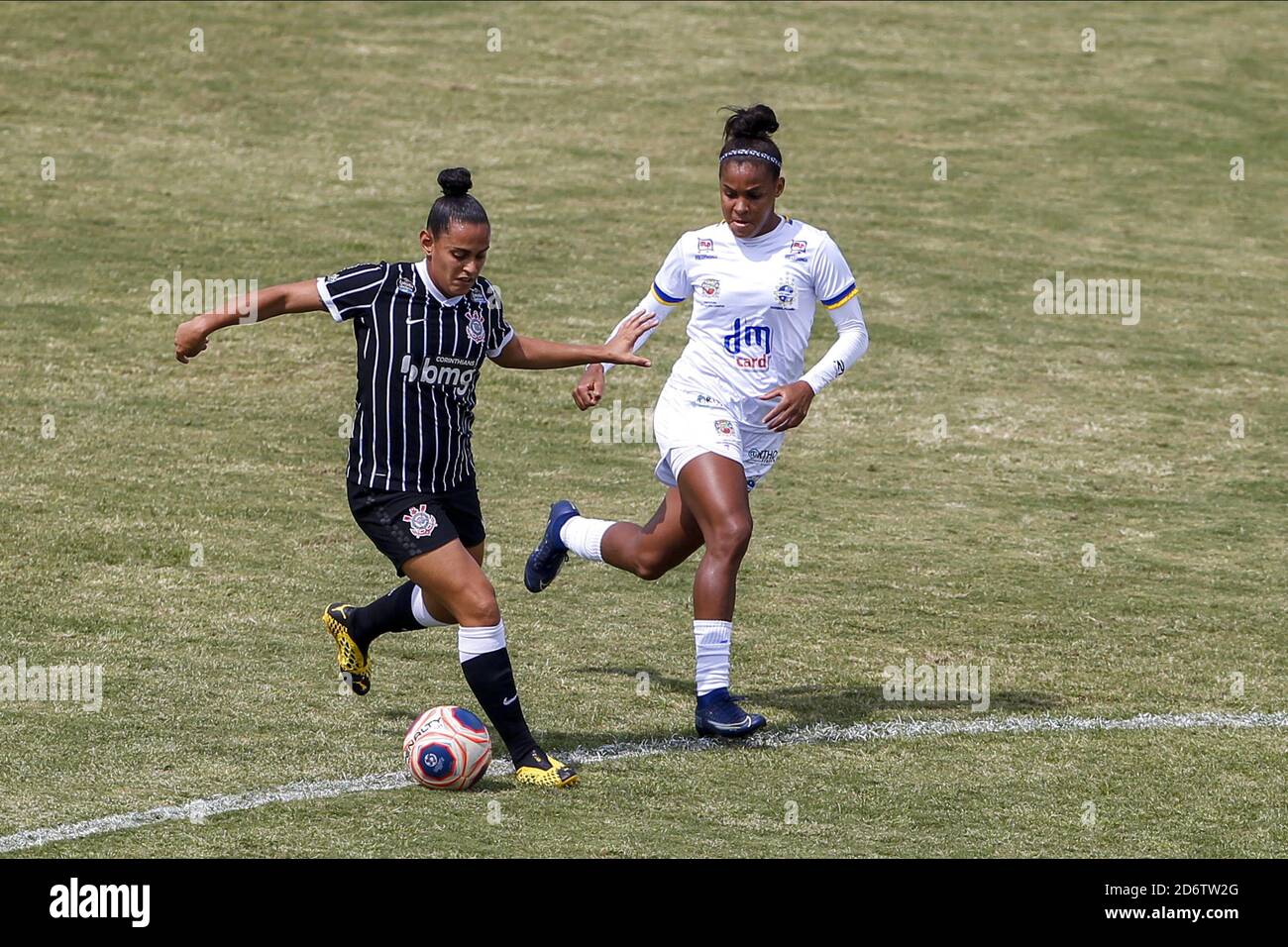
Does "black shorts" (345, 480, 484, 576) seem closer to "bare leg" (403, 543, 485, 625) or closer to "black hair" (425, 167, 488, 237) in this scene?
"bare leg" (403, 543, 485, 625)

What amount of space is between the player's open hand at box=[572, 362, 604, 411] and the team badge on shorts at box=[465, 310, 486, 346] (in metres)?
0.91

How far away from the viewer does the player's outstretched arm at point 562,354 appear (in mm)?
8344

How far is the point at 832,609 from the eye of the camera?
1105 cm

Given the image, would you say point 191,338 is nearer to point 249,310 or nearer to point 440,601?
point 249,310

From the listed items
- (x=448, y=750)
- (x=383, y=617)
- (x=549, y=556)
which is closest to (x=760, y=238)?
(x=549, y=556)

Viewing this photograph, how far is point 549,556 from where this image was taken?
1010 centimetres

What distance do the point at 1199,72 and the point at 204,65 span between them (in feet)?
48.9

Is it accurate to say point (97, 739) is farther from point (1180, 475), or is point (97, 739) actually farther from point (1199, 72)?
point (1199, 72)

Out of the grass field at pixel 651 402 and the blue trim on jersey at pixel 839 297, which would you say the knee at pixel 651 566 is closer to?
the grass field at pixel 651 402

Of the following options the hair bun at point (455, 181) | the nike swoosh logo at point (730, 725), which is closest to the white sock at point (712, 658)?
the nike swoosh logo at point (730, 725)

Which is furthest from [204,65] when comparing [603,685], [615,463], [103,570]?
[603,685]

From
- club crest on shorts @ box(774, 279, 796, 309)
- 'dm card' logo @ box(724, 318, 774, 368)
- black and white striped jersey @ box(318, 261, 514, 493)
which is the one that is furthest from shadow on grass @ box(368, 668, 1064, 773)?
club crest on shorts @ box(774, 279, 796, 309)

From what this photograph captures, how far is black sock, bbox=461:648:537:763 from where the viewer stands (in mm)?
7773
